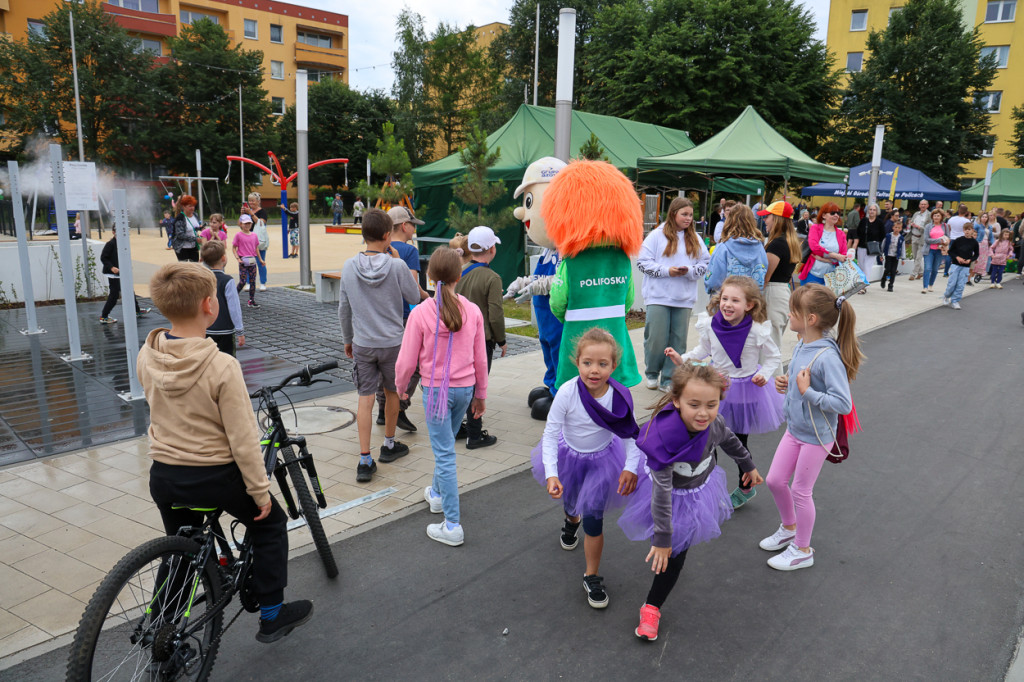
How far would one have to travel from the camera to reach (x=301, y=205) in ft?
45.5

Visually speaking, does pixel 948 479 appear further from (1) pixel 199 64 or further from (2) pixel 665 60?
(1) pixel 199 64

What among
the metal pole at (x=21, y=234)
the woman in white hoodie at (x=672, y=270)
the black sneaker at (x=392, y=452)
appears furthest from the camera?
the metal pole at (x=21, y=234)

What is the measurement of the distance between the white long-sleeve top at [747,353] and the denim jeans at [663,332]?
228 cm

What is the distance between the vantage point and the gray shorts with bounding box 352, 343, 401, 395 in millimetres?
5098

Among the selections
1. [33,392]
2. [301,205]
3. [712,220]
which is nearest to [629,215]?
[33,392]

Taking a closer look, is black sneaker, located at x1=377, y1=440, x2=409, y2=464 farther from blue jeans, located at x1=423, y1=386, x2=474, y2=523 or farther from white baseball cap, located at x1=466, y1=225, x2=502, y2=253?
white baseball cap, located at x1=466, y1=225, x2=502, y2=253

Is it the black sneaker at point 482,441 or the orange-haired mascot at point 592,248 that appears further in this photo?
the black sneaker at point 482,441

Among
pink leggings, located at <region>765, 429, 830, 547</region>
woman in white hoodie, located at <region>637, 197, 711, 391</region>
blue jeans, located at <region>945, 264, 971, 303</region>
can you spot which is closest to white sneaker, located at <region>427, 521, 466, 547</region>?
pink leggings, located at <region>765, 429, 830, 547</region>

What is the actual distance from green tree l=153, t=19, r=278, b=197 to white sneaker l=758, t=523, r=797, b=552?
46.7 m

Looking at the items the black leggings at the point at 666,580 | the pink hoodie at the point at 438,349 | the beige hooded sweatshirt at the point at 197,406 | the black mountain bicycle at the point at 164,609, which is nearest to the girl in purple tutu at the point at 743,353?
the pink hoodie at the point at 438,349

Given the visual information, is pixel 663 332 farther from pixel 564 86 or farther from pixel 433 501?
pixel 564 86

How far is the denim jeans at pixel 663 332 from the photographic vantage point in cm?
697

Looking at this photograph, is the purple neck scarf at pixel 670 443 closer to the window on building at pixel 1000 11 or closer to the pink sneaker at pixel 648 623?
the pink sneaker at pixel 648 623

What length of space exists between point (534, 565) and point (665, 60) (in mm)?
31095
